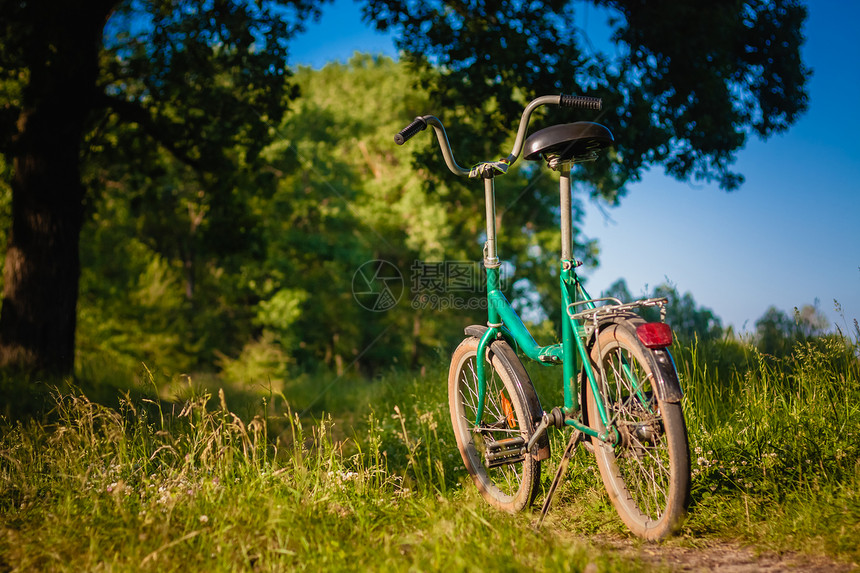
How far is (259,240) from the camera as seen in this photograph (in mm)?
11141

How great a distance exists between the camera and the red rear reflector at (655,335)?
233 centimetres

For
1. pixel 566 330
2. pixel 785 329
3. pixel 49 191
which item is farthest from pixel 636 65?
pixel 49 191

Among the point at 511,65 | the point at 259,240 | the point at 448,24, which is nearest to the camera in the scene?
the point at 511,65

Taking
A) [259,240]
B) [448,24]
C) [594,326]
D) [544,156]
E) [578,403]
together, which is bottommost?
[578,403]

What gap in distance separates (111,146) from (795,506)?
432 inches

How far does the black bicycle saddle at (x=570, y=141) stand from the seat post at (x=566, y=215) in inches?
2.6

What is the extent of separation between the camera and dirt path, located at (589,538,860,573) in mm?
2234

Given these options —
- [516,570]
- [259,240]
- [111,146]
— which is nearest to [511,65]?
[516,570]

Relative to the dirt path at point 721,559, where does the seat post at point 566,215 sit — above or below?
above

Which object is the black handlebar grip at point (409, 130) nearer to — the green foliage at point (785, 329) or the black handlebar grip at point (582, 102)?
the black handlebar grip at point (582, 102)

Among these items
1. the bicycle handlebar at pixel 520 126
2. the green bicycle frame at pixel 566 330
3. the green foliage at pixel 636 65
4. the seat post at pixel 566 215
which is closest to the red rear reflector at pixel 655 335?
the green bicycle frame at pixel 566 330

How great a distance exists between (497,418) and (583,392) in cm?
84

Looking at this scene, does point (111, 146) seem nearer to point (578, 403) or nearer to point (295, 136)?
point (578, 403)

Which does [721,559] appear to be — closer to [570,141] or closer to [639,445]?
[639,445]
